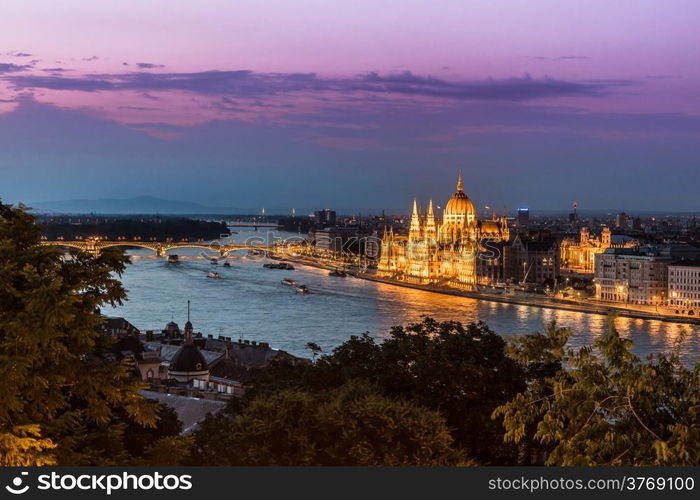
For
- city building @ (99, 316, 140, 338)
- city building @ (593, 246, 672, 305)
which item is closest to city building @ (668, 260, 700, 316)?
city building @ (593, 246, 672, 305)

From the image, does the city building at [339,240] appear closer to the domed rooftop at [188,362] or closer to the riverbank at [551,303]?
the riverbank at [551,303]

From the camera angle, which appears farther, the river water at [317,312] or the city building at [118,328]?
the river water at [317,312]

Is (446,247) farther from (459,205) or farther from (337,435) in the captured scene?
(337,435)

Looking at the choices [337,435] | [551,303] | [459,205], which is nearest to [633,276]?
[551,303]

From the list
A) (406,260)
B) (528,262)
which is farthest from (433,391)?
(406,260)

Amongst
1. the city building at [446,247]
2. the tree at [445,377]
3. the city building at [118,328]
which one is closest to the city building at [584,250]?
the city building at [446,247]

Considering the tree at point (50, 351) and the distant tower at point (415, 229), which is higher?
the tree at point (50, 351)
